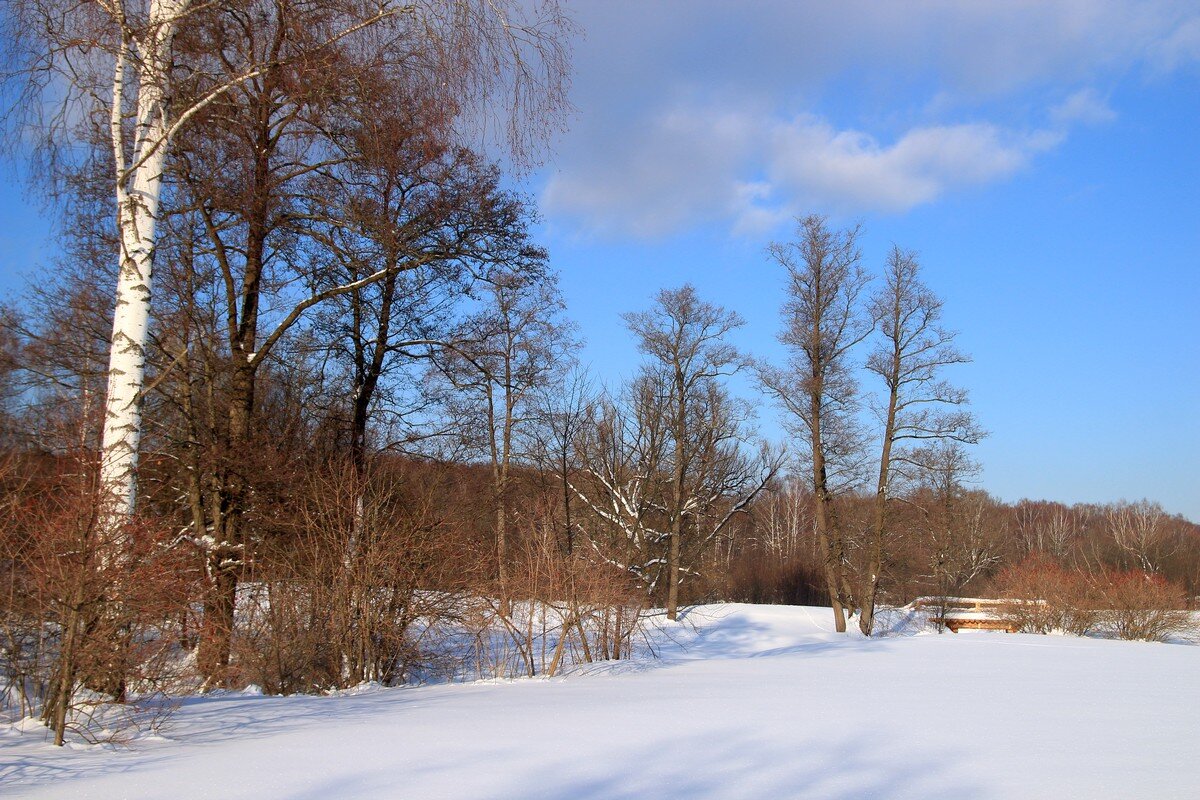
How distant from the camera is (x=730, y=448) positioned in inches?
1303

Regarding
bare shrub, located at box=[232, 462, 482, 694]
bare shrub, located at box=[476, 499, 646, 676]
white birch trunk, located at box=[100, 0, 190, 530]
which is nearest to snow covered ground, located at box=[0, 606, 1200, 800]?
bare shrub, located at box=[476, 499, 646, 676]

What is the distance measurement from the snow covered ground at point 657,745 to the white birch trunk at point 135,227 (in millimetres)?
1936

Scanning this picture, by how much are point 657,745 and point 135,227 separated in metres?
5.15

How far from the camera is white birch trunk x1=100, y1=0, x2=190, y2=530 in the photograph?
6.02m

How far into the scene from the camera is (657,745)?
205 inches

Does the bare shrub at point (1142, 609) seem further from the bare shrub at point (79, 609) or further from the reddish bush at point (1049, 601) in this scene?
the bare shrub at point (79, 609)

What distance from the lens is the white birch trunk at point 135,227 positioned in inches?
237

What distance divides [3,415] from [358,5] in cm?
846

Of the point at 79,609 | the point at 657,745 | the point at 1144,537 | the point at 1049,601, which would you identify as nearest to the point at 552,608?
the point at 657,745

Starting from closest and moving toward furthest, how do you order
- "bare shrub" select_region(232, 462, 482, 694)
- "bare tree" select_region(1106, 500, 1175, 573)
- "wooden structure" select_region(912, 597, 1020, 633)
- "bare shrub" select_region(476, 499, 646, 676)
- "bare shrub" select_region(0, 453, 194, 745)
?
"bare shrub" select_region(0, 453, 194, 745), "bare shrub" select_region(232, 462, 482, 694), "bare shrub" select_region(476, 499, 646, 676), "wooden structure" select_region(912, 597, 1020, 633), "bare tree" select_region(1106, 500, 1175, 573)

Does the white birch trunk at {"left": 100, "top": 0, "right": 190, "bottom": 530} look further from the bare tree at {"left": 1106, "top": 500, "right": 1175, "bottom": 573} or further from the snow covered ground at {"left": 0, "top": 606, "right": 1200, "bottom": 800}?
the bare tree at {"left": 1106, "top": 500, "right": 1175, "bottom": 573}

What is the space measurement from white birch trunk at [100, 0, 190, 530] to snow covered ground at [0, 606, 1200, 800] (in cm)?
194

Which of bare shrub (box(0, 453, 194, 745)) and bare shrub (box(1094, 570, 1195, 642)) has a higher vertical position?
bare shrub (box(0, 453, 194, 745))

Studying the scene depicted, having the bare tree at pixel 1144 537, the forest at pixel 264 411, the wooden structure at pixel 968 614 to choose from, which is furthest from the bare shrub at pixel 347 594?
the bare tree at pixel 1144 537
